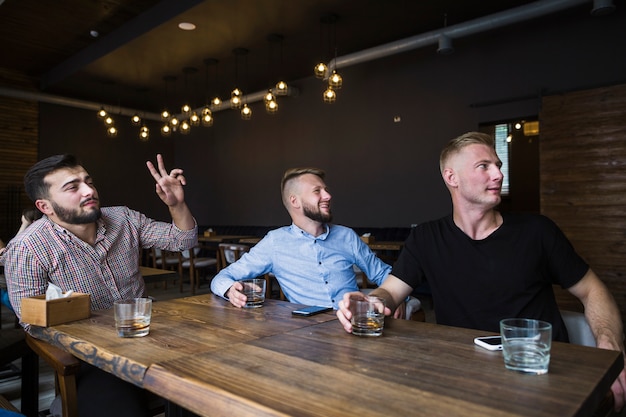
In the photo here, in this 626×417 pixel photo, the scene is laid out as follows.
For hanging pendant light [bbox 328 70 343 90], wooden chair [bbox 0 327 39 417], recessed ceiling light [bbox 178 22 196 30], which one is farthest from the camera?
recessed ceiling light [bbox 178 22 196 30]

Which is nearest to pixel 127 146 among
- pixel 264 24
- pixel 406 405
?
pixel 264 24

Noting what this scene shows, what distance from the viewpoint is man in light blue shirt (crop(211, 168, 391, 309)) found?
2.18m

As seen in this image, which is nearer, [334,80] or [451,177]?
[451,177]

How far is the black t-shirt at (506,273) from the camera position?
1.52 meters

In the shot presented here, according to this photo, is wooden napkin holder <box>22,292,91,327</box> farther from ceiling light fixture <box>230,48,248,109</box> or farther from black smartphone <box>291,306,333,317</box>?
ceiling light fixture <box>230,48,248,109</box>

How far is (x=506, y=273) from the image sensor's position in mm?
1532

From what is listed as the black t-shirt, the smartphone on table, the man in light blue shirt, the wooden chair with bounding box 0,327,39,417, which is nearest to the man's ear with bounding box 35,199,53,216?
the wooden chair with bounding box 0,327,39,417

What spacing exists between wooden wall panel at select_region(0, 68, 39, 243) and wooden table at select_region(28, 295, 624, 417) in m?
8.27

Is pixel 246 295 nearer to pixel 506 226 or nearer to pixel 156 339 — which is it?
pixel 156 339

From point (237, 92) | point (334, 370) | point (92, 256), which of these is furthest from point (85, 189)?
point (237, 92)

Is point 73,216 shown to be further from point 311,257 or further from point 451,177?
point 451,177

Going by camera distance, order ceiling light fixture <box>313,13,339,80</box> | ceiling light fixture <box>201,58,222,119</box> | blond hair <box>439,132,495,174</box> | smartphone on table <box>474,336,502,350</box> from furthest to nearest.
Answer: ceiling light fixture <box>201,58,222,119</box> → ceiling light fixture <box>313,13,339,80</box> → blond hair <box>439,132,495,174</box> → smartphone on table <box>474,336,502,350</box>

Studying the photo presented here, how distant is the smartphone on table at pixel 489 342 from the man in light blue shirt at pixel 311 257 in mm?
1118

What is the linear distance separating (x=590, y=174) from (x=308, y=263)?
4239 millimetres
